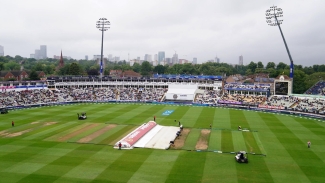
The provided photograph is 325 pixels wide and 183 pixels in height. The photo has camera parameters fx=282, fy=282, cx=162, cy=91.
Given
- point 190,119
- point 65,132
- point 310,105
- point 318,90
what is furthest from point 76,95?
point 318,90

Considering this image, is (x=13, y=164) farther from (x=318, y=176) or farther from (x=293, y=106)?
(x=293, y=106)

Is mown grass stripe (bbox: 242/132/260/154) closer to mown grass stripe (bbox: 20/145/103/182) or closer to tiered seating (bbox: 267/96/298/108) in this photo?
mown grass stripe (bbox: 20/145/103/182)

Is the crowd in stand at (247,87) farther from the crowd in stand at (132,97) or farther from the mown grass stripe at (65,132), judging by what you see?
the mown grass stripe at (65,132)

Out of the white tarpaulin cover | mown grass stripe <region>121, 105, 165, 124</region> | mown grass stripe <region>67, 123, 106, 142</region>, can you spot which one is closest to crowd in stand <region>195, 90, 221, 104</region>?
the white tarpaulin cover

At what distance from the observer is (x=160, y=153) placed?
24.1 meters

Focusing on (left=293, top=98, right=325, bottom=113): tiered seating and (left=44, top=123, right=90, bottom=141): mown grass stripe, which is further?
(left=293, top=98, right=325, bottom=113): tiered seating

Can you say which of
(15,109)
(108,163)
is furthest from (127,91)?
(108,163)

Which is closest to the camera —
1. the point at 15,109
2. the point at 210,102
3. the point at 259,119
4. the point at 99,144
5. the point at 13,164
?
the point at 13,164

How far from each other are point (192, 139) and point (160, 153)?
5.78 metres

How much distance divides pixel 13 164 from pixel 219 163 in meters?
15.7

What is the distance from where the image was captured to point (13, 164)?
21.4 meters

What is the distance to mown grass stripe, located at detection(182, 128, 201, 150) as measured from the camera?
26156 millimetres

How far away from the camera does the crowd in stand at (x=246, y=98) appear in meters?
56.9

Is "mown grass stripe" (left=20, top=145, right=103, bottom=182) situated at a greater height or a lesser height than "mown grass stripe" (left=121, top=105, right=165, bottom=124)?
lesser
